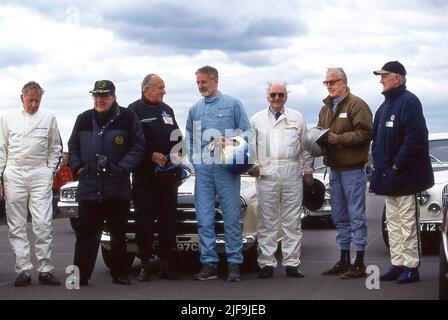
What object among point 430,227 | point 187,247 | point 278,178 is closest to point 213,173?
point 278,178

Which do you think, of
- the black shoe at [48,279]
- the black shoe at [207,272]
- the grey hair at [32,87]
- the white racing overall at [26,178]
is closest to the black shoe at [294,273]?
the black shoe at [207,272]

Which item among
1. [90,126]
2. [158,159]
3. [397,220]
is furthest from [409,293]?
[90,126]

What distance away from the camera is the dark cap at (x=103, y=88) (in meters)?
8.80

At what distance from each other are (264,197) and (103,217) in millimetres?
1753

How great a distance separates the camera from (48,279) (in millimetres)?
8984

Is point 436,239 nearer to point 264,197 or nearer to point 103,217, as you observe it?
point 264,197

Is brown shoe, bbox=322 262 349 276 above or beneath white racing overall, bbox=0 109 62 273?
beneath

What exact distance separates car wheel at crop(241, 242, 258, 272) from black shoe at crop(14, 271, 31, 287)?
239 centimetres

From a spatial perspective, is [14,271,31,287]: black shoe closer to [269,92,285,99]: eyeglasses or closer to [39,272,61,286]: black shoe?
[39,272,61,286]: black shoe

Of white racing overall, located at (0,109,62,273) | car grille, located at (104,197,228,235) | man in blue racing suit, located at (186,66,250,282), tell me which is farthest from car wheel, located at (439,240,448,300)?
white racing overall, located at (0,109,62,273)

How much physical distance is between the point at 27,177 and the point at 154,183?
4.33 feet

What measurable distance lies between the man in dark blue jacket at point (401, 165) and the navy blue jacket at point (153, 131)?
7.14 feet

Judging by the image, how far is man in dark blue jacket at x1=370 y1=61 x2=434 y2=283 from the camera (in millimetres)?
8609

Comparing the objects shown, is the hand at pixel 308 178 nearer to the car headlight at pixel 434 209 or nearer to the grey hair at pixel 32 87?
the car headlight at pixel 434 209
